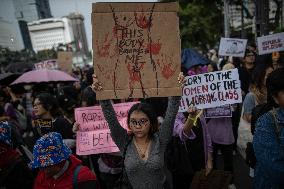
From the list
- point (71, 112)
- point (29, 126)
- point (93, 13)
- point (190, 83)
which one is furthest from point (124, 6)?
point (29, 126)

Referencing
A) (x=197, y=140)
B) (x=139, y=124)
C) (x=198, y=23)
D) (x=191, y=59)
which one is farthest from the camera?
(x=198, y=23)

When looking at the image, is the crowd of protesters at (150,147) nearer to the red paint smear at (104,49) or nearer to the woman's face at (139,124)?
the woman's face at (139,124)

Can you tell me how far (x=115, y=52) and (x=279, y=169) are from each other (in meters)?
1.45

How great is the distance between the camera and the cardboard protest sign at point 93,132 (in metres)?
3.79

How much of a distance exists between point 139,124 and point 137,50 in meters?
0.59

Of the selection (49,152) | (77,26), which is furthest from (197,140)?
(77,26)

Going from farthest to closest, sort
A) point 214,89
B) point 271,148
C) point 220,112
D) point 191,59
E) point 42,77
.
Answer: point 42,77
point 191,59
point 220,112
point 214,89
point 271,148

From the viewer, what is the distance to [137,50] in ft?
9.11

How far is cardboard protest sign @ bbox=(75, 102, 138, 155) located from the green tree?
28888mm

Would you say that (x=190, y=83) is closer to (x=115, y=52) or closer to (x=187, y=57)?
(x=115, y=52)

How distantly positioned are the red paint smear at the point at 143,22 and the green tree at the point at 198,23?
2975 centimetres

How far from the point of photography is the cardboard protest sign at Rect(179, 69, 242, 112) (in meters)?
3.86

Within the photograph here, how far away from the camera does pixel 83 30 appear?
182 metres

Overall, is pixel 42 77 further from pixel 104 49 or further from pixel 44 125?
pixel 104 49
